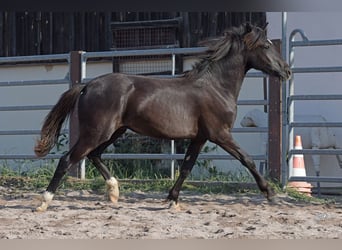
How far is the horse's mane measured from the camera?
580 centimetres

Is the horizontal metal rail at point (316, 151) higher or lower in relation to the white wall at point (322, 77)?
lower

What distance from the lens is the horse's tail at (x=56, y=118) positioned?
18.4 feet

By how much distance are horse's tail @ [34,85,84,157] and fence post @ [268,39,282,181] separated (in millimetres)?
2393

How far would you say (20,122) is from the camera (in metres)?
10.2

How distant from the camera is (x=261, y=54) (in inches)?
232

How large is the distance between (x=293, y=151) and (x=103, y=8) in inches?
229

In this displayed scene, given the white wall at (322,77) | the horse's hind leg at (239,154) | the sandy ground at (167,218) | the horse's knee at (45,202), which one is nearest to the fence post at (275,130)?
the sandy ground at (167,218)

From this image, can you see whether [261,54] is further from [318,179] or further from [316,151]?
[318,179]

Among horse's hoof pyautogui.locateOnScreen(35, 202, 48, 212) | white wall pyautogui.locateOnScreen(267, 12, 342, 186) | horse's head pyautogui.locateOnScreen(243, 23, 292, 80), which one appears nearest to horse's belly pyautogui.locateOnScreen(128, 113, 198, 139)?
horse's head pyautogui.locateOnScreen(243, 23, 292, 80)

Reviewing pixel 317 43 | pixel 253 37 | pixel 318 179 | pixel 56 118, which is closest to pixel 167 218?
pixel 56 118

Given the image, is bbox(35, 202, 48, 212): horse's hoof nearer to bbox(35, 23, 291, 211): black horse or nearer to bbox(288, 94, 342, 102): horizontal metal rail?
bbox(35, 23, 291, 211): black horse

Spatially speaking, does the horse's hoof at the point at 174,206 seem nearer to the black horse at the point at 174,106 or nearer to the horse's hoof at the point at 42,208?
the black horse at the point at 174,106

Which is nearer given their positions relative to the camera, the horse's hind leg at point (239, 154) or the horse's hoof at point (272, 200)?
the horse's hind leg at point (239, 154)

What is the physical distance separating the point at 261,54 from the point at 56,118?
7.02 feet
